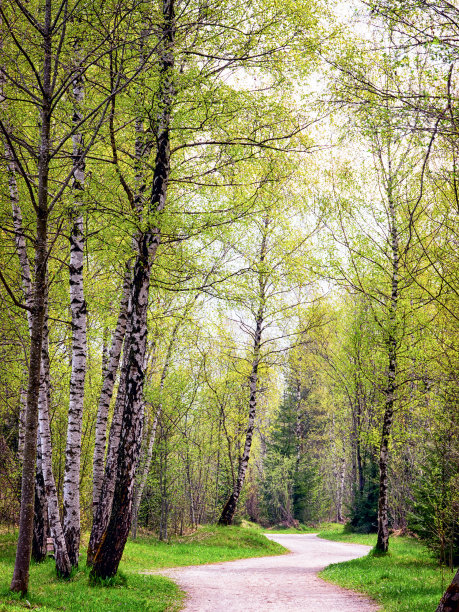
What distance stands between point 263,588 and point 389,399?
18.0ft

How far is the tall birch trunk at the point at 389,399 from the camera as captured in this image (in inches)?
460

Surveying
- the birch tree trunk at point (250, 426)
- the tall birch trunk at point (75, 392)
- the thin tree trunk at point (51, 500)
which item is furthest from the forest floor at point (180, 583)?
the birch tree trunk at point (250, 426)

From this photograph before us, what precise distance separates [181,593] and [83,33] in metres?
9.01

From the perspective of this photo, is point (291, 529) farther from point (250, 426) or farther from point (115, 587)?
point (115, 587)

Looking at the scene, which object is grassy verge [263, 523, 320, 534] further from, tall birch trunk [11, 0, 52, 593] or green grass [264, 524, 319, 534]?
tall birch trunk [11, 0, 52, 593]

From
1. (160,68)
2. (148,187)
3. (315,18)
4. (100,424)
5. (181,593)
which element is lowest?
(181,593)

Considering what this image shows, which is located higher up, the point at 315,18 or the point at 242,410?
the point at 315,18

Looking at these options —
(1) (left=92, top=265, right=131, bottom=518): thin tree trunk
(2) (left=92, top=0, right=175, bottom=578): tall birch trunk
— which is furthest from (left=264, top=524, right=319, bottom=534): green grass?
(2) (left=92, top=0, right=175, bottom=578): tall birch trunk

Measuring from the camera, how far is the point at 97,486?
9688 mm

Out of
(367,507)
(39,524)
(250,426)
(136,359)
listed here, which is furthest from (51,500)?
(367,507)

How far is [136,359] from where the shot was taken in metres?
7.56

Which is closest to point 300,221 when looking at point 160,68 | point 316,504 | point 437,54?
point 160,68

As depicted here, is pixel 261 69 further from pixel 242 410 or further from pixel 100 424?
pixel 242 410

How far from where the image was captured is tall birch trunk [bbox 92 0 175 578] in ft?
23.7
